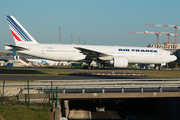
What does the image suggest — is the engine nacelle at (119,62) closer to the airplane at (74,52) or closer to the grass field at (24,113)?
the airplane at (74,52)

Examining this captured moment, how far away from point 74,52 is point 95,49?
13.3 feet

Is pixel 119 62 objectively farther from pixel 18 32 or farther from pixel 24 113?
pixel 24 113

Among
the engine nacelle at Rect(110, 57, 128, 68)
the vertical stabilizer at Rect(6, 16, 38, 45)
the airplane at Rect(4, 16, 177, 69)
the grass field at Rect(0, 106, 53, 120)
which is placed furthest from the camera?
the vertical stabilizer at Rect(6, 16, 38, 45)

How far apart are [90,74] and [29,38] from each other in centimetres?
1455

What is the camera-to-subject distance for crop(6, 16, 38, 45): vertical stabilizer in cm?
3753

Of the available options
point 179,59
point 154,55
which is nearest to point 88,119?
point 154,55

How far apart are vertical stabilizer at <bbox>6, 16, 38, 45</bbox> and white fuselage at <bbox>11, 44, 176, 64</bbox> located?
4.86 ft

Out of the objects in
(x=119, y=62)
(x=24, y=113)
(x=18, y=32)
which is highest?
(x=18, y=32)

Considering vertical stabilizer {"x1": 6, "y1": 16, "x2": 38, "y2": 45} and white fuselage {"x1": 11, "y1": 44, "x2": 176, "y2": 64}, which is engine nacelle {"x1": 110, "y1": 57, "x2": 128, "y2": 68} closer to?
white fuselage {"x1": 11, "y1": 44, "x2": 176, "y2": 64}

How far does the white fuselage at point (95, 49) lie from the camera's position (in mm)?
37812

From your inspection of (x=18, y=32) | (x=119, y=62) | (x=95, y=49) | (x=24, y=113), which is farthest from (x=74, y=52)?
(x=24, y=113)

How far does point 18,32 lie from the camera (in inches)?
1492

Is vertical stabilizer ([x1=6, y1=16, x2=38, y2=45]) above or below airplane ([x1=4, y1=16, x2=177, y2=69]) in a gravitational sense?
above

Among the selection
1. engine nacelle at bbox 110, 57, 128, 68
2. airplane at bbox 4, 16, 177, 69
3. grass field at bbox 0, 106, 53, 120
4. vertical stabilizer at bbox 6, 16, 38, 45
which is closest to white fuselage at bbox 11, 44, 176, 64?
airplane at bbox 4, 16, 177, 69
